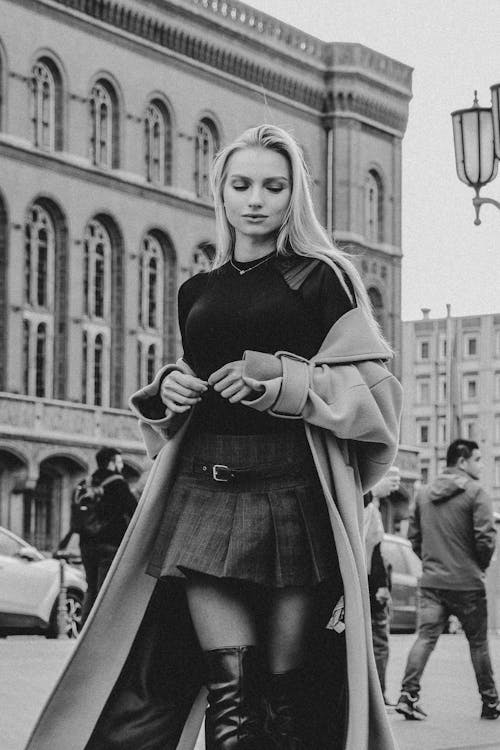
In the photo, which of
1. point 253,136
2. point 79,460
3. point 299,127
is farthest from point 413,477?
point 253,136

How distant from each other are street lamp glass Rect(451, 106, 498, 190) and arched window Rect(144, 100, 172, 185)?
110ft

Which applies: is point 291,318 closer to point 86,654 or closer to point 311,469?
point 311,469

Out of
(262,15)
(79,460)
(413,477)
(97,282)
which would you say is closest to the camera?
(79,460)

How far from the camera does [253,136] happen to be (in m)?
4.21

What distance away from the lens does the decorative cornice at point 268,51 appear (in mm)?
46531

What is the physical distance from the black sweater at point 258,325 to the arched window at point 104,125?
136 feet

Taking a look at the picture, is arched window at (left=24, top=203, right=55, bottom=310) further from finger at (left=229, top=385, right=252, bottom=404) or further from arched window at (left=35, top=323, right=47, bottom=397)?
finger at (left=229, top=385, right=252, bottom=404)

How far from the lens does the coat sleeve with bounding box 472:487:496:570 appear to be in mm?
10695

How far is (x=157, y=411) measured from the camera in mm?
4211

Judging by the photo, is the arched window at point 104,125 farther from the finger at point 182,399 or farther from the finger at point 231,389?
the finger at point 231,389

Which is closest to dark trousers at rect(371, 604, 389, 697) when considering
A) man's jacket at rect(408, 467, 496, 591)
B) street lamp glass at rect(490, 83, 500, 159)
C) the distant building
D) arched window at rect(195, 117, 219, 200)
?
man's jacket at rect(408, 467, 496, 591)

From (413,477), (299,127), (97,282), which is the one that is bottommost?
(413,477)

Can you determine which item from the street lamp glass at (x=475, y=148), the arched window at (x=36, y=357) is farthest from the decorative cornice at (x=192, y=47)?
the street lamp glass at (x=475, y=148)

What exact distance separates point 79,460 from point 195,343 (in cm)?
3864
